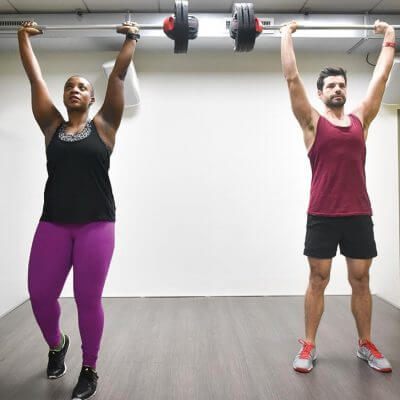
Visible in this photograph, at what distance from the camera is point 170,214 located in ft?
11.6

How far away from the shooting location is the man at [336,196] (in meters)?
1.98

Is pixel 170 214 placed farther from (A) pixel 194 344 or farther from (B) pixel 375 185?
(B) pixel 375 185

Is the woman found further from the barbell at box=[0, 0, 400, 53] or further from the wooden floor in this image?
the barbell at box=[0, 0, 400, 53]

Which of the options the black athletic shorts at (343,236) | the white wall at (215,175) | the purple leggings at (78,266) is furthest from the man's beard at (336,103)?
the white wall at (215,175)

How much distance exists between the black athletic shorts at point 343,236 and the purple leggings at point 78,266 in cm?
103

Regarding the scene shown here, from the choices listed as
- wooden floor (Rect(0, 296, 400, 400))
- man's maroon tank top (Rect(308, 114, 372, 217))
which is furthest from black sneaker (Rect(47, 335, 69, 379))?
man's maroon tank top (Rect(308, 114, 372, 217))

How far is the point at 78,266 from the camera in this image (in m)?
1.67

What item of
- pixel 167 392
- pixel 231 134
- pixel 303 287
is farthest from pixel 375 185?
pixel 167 392

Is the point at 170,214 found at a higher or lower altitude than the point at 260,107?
lower

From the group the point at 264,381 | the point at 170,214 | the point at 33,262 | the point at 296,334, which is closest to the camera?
the point at 33,262

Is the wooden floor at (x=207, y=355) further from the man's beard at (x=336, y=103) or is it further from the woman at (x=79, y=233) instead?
the man's beard at (x=336, y=103)

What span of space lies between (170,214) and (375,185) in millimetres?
1870

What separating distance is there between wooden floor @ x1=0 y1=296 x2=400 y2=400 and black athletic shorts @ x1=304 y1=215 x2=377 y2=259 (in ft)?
1.91

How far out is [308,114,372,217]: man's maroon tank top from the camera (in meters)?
1.97
